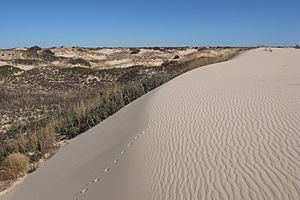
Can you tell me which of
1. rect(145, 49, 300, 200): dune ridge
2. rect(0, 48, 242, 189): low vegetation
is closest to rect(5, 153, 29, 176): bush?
rect(0, 48, 242, 189): low vegetation

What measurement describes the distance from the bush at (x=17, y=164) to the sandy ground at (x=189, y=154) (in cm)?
67

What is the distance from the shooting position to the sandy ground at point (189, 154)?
196 inches

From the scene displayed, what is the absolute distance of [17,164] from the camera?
9.79m

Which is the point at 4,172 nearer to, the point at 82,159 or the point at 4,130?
the point at 82,159

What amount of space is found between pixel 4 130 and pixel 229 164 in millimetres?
12642

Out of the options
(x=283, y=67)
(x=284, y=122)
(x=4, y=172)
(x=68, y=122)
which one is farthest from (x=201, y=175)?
(x=283, y=67)

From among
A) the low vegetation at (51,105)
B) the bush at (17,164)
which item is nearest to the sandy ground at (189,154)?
the bush at (17,164)

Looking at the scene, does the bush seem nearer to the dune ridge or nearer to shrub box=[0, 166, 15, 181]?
shrub box=[0, 166, 15, 181]

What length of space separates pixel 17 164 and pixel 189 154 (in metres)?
5.22

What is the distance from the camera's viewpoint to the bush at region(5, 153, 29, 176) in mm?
9570

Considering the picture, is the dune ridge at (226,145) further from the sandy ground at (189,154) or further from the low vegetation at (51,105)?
the low vegetation at (51,105)

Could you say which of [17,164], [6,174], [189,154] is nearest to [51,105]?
[17,164]

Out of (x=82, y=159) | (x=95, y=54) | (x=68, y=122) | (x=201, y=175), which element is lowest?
(x=95, y=54)

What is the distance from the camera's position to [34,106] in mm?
21547
